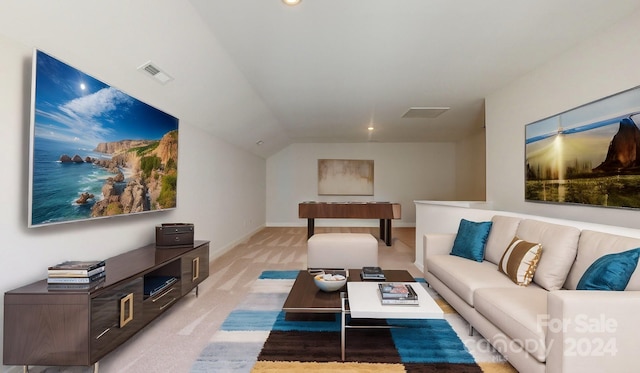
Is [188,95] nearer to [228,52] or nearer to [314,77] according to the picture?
[228,52]

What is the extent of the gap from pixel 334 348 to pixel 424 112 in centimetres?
444

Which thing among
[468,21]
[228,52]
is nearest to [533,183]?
[468,21]

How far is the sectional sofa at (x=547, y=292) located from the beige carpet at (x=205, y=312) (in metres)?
0.37

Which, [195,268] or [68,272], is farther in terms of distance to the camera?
[195,268]

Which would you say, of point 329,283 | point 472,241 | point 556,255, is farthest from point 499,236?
point 329,283

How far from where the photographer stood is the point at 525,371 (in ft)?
5.20

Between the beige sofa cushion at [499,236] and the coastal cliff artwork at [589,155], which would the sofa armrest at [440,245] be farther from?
the coastal cliff artwork at [589,155]

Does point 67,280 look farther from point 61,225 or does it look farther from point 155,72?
point 155,72

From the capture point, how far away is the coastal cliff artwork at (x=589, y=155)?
7.73 feet

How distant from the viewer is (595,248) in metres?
1.82

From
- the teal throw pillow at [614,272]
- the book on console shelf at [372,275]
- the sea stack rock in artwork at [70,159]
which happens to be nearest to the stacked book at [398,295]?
the book on console shelf at [372,275]

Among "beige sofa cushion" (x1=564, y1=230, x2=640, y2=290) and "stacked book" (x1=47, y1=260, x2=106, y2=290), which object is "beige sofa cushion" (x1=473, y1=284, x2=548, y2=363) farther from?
"stacked book" (x1=47, y1=260, x2=106, y2=290)

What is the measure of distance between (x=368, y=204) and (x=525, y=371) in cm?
425

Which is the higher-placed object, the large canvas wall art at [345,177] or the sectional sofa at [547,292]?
the large canvas wall art at [345,177]
